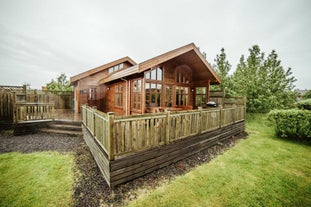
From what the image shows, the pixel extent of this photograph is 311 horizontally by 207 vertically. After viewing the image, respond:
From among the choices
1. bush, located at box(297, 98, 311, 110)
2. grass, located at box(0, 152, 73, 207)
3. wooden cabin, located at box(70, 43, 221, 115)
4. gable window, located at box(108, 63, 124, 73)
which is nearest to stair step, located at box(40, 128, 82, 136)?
grass, located at box(0, 152, 73, 207)

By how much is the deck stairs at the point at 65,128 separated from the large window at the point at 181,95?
6.37 m

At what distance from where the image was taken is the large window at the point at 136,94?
6908 mm

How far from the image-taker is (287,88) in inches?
460

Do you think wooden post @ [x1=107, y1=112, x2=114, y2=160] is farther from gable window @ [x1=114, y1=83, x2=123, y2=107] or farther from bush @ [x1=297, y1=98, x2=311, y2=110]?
bush @ [x1=297, y1=98, x2=311, y2=110]

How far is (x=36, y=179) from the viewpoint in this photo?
3.09 meters

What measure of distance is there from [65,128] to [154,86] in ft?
18.3

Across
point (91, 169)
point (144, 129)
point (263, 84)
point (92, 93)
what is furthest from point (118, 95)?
point (263, 84)

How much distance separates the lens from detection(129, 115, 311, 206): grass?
252 centimetres

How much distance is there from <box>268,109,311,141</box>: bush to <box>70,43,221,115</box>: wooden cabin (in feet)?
12.9

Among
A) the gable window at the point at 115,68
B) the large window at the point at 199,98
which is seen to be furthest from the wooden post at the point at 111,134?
the gable window at the point at 115,68

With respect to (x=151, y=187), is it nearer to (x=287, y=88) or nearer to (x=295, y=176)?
(x=295, y=176)

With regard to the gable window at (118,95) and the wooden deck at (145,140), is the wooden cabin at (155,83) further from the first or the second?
the wooden deck at (145,140)

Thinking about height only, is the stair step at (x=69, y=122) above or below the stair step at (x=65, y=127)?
above

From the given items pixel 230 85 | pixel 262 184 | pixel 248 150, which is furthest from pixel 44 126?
pixel 230 85
